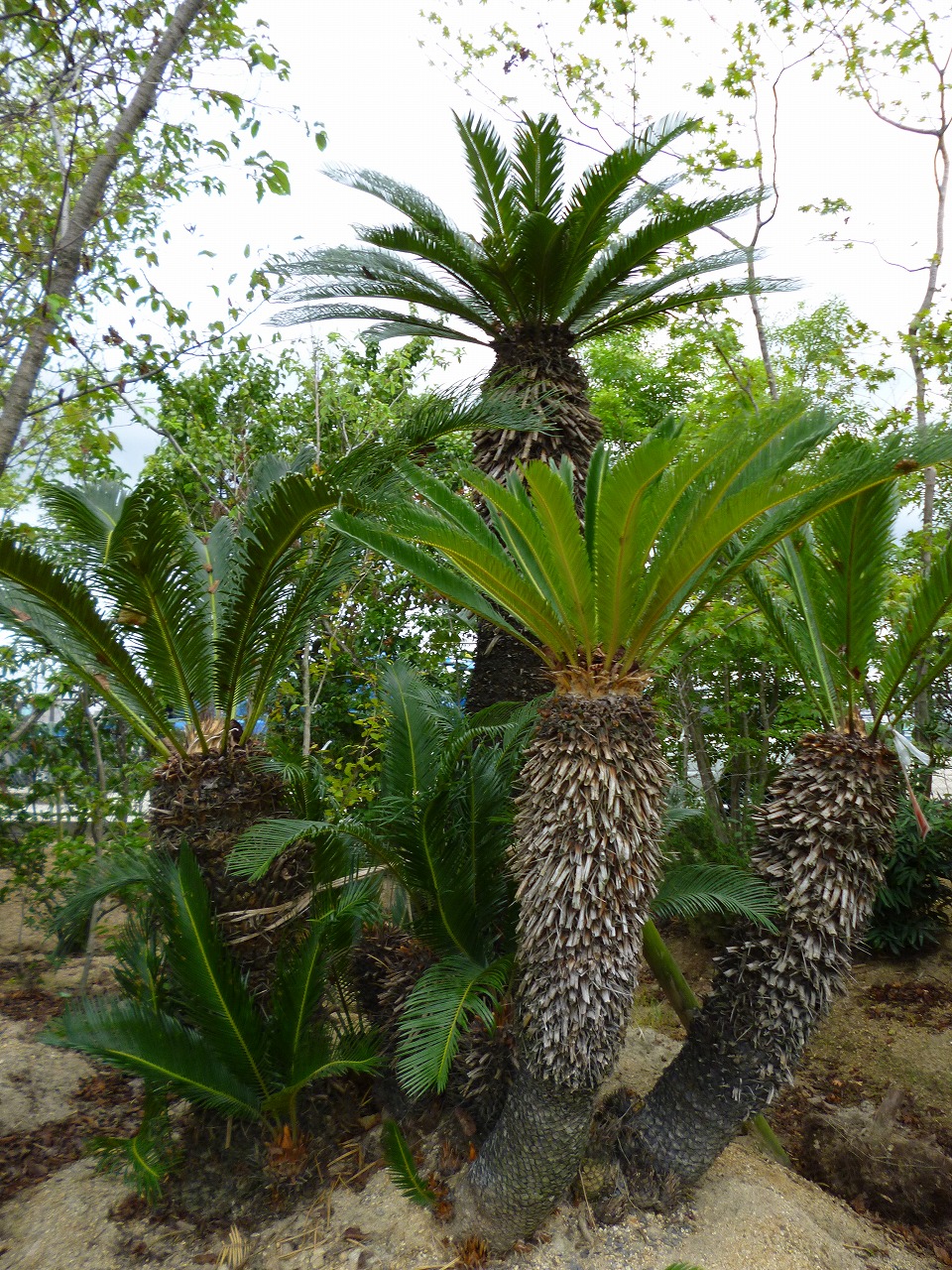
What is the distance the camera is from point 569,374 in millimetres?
6168

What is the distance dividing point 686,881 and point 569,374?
140 inches

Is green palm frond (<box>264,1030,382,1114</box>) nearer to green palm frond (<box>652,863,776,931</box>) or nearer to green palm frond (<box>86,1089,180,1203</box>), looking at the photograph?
green palm frond (<box>86,1089,180,1203</box>)

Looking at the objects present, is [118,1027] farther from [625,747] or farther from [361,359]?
[361,359]

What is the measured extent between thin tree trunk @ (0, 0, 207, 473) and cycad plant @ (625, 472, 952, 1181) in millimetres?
4347

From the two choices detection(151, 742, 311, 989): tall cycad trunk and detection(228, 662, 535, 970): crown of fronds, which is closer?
detection(228, 662, 535, 970): crown of fronds

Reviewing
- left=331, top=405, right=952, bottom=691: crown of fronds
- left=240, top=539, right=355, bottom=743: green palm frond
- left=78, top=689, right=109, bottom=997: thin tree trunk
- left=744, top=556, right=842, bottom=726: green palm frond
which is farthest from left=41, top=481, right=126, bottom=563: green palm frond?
left=744, top=556, right=842, bottom=726: green palm frond

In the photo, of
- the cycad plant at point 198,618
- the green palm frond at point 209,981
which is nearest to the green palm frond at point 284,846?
the cycad plant at point 198,618

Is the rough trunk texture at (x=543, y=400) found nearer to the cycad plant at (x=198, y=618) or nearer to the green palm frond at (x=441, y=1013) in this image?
the cycad plant at (x=198, y=618)

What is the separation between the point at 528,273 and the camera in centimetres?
586

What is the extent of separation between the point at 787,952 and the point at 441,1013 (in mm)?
1806

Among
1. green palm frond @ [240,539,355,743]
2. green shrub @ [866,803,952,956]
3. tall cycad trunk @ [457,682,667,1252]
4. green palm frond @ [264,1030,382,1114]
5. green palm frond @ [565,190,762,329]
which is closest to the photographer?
tall cycad trunk @ [457,682,667,1252]

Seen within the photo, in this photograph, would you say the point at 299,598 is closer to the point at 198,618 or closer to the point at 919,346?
the point at 198,618

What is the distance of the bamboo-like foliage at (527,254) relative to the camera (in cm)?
570

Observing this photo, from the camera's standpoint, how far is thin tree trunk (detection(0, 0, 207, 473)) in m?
4.57
